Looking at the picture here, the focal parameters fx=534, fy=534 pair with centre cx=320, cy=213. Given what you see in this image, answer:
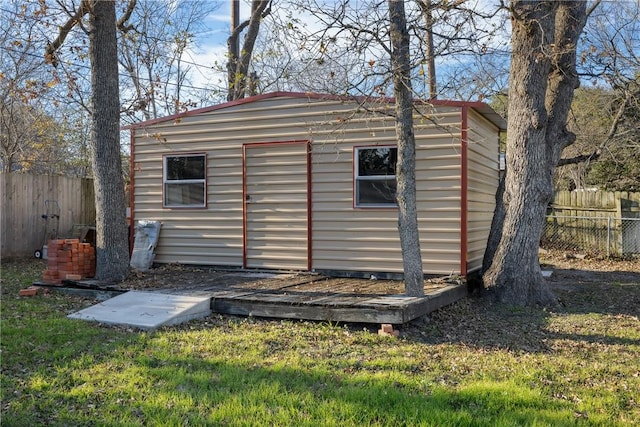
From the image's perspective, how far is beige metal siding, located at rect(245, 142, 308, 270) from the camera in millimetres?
8812

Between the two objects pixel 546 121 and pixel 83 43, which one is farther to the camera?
pixel 83 43

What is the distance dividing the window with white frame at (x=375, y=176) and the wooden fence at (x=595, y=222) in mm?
7479

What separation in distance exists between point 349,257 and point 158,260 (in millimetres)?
3838

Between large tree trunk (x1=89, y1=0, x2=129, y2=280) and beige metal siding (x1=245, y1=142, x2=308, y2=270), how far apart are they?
6.92ft

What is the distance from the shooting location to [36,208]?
12.2 m

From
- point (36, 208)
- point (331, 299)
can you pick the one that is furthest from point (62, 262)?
point (36, 208)

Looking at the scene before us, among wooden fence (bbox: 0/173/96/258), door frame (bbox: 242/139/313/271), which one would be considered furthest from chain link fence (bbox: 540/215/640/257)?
wooden fence (bbox: 0/173/96/258)

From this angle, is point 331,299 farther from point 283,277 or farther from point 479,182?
point 479,182

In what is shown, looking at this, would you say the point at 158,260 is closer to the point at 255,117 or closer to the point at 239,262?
the point at 239,262

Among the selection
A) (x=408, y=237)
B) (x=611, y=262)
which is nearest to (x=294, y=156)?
(x=408, y=237)

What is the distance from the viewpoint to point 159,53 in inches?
705

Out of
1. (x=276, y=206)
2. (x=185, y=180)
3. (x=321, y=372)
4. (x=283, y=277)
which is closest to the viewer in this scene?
(x=321, y=372)

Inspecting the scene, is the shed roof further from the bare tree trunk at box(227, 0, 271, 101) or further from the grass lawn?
the bare tree trunk at box(227, 0, 271, 101)

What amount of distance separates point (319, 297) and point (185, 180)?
4.40 metres
